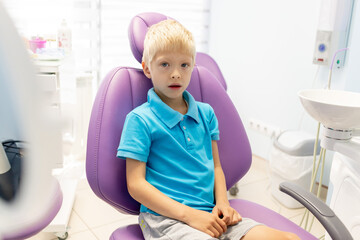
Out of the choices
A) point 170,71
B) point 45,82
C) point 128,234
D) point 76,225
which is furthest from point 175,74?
point 76,225

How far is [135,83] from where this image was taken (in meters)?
1.13

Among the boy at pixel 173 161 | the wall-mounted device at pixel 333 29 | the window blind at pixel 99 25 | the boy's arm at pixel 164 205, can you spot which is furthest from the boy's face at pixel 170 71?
the window blind at pixel 99 25

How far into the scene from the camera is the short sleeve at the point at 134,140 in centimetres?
99

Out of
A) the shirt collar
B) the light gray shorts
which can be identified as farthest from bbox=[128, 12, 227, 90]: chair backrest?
the light gray shorts

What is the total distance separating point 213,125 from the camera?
1.21 metres

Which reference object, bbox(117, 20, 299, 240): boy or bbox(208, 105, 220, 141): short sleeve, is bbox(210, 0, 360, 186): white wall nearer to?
bbox(208, 105, 220, 141): short sleeve

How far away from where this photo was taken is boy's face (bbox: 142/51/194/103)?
1.07 meters

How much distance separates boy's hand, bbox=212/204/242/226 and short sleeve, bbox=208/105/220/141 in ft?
0.80

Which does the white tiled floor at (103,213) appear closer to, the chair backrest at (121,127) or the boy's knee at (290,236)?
the chair backrest at (121,127)

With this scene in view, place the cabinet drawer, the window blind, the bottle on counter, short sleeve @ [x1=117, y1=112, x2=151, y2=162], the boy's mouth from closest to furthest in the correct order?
the cabinet drawer → short sleeve @ [x1=117, y1=112, x2=151, y2=162] → the boy's mouth → the bottle on counter → the window blind

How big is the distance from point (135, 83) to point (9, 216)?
80 cm

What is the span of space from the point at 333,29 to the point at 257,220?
1.36m

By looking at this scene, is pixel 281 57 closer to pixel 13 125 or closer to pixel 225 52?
pixel 225 52

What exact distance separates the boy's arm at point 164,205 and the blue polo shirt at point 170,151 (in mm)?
40
